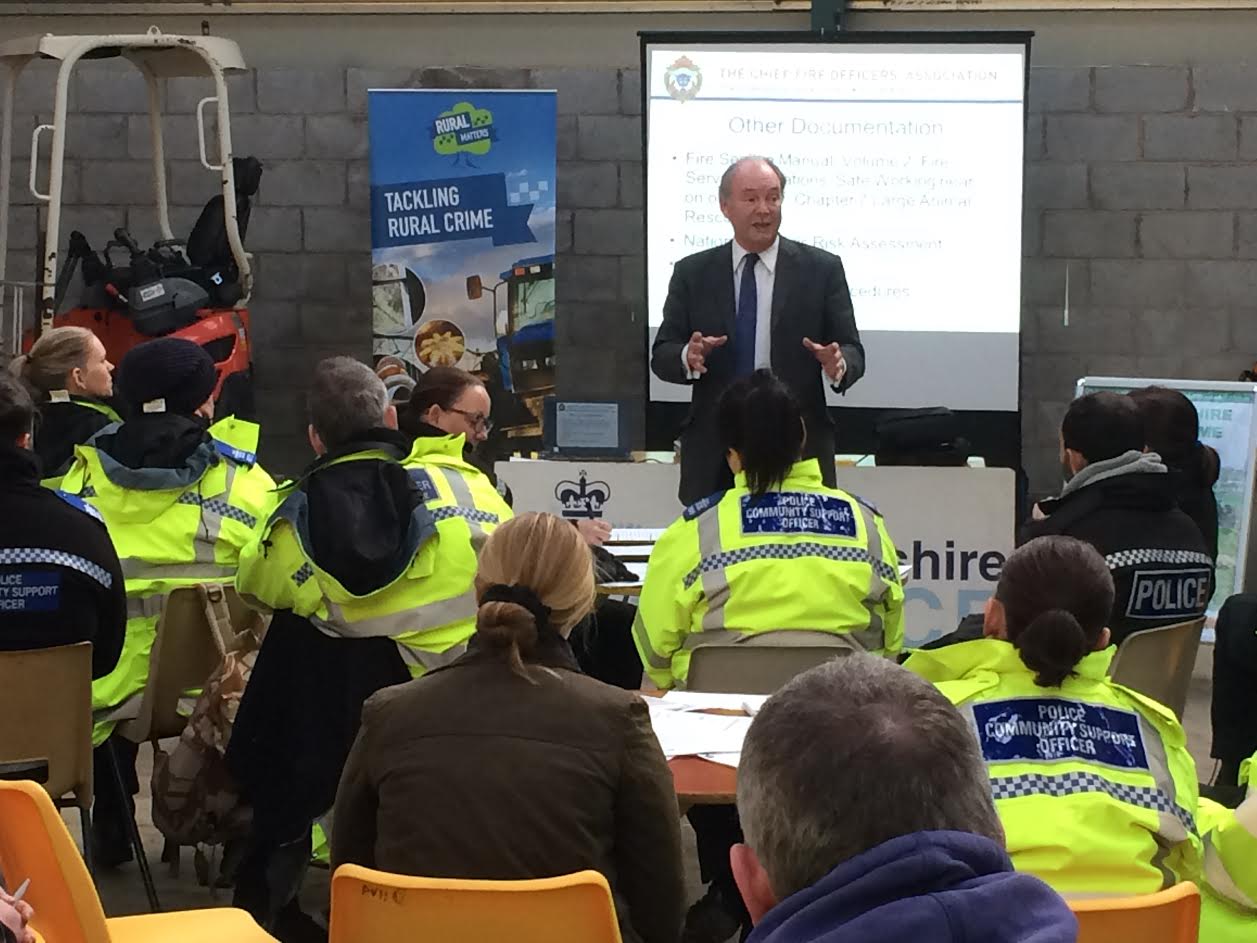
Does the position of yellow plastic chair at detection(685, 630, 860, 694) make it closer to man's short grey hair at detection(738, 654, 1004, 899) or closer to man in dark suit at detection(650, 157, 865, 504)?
man in dark suit at detection(650, 157, 865, 504)

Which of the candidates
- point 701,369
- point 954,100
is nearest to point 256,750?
point 701,369

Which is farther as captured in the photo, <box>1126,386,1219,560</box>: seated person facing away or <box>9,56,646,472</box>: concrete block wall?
<box>9,56,646,472</box>: concrete block wall

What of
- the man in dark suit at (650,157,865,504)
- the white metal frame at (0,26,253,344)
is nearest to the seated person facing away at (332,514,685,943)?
the man in dark suit at (650,157,865,504)

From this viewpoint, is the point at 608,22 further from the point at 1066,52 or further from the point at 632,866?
the point at 632,866

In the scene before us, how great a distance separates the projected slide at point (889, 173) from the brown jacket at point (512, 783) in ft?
15.4

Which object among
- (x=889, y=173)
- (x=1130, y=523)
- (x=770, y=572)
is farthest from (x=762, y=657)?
(x=889, y=173)

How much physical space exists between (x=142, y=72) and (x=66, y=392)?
3.31 metres

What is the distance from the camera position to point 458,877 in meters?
2.06

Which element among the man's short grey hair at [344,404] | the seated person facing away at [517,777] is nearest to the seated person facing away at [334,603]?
the man's short grey hair at [344,404]

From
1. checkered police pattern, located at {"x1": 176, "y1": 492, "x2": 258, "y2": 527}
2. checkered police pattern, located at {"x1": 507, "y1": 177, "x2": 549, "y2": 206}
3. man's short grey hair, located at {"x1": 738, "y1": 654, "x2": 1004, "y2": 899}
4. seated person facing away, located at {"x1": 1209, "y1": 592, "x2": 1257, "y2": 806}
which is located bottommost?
seated person facing away, located at {"x1": 1209, "y1": 592, "x2": 1257, "y2": 806}

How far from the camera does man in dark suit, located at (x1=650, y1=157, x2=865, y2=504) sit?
452 cm

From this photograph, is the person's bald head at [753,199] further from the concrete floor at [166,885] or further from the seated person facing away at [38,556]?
the seated person facing away at [38,556]

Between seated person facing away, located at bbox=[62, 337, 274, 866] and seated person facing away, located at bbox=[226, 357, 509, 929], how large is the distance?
→ 1.30 ft

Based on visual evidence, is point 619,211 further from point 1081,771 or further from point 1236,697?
point 1081,771
